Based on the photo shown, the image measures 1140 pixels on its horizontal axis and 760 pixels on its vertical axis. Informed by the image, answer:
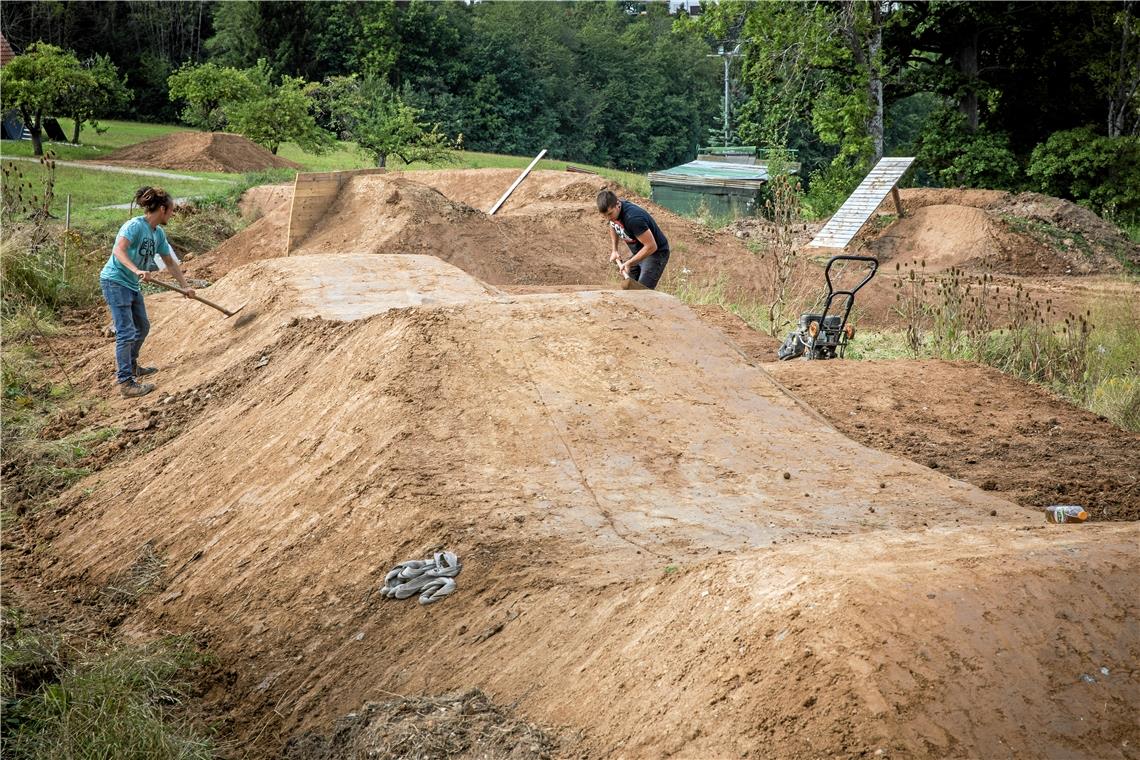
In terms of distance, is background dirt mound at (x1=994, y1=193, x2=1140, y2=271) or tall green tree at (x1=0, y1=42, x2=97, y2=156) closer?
background dirt mound at (x1=994, y1=193, x2=1140, y2=271)

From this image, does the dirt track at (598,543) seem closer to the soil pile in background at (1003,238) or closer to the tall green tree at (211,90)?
the soil pile in background at (1003,238)

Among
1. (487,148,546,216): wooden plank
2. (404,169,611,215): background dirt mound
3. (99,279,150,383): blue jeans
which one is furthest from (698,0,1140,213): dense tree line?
(99,279,150,383): blue jeans

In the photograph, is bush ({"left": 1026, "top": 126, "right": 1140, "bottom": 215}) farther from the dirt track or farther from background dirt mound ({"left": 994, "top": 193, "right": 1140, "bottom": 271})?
the dirt track

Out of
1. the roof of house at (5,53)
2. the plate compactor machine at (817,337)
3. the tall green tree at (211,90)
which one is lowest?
the plate compactor machine at (817,337)

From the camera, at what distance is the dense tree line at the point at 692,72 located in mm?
22438

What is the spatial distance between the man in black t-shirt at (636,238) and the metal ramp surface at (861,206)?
954 centimetres

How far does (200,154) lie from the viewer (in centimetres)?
2584

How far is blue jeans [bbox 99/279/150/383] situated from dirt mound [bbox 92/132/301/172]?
56.7 ft

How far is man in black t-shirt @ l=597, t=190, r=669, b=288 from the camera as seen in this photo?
29.3ft

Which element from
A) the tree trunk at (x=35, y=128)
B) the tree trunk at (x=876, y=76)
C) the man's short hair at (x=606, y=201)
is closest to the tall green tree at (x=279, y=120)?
the tree trunk at (x=35, y=128)

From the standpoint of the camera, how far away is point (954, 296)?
414 inches

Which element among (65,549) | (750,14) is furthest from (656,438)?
(750,14)

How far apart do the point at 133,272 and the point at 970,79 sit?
20697 mm

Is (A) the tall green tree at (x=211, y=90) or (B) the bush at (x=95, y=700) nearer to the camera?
(B) the bush at (x=95, y=700)
